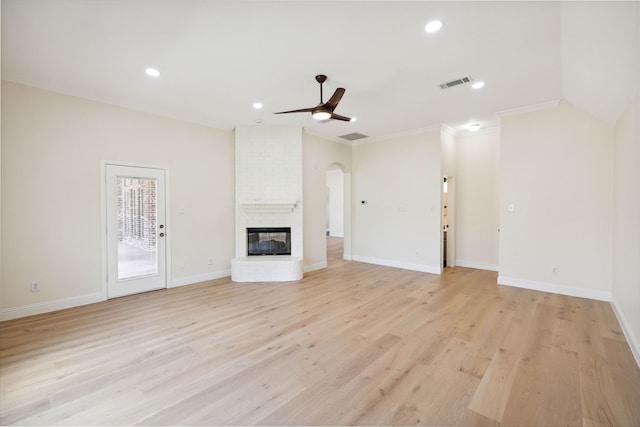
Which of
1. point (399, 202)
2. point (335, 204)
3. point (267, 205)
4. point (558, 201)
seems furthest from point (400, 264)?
point (335, 204)

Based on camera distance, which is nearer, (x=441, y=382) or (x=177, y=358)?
(x=441, y=382)

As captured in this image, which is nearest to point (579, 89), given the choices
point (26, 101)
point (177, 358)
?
point (177, 358)

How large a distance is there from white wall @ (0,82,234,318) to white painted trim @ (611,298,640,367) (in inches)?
234

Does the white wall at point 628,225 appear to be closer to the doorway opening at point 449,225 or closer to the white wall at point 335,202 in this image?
the doorway opening at point 449,225

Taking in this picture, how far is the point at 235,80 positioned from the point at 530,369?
14.7 feet

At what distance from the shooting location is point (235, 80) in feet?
11.6

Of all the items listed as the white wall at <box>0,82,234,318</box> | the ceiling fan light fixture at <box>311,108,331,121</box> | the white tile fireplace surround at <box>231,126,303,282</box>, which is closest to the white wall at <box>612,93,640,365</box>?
the ceiling fan light fixture at <box>311,108,331,121</box>

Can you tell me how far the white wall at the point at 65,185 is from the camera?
11.1ft

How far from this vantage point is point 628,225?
3012mm

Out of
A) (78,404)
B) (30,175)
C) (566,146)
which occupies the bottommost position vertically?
(78,404)

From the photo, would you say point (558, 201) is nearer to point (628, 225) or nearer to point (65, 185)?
point (628, 225)

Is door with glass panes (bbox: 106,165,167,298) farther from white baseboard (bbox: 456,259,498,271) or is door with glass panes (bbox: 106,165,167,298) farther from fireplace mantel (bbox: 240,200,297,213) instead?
white baseboard (bbox: 456,259,498,271)

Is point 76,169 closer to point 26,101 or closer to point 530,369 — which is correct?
point 26,101

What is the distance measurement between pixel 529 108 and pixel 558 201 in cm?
163
